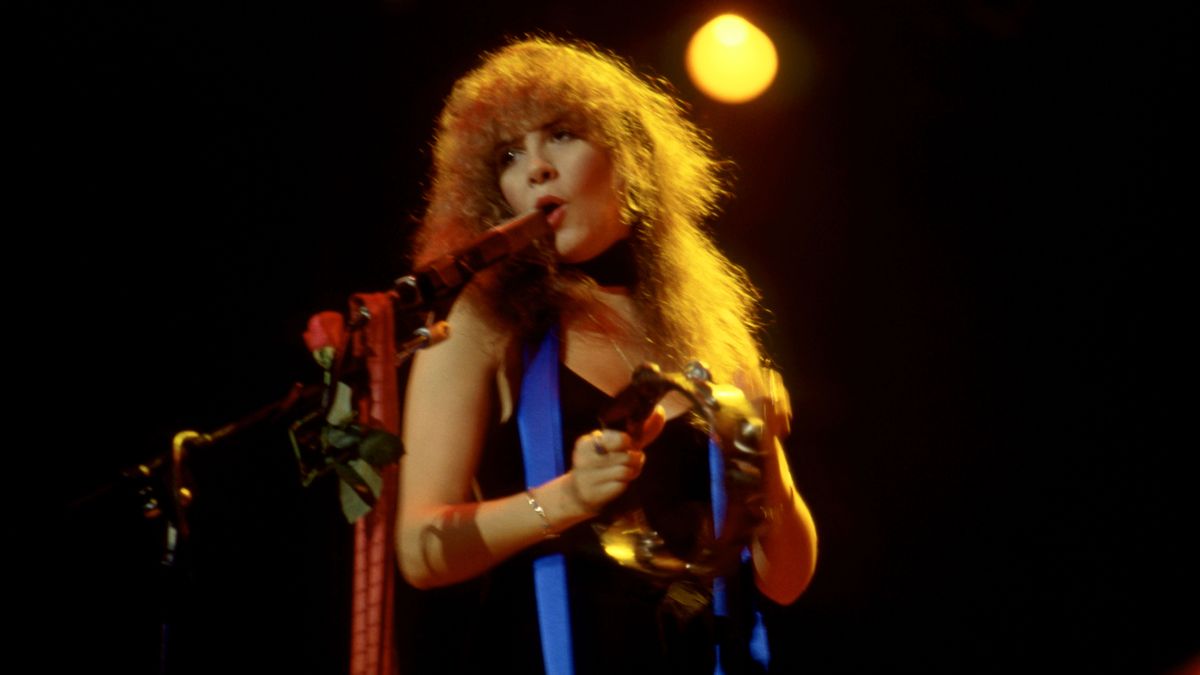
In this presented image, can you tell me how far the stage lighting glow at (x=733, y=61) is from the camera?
2.29 metres

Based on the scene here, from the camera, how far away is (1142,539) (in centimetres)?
211

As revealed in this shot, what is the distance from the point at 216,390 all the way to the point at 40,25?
2.37ft

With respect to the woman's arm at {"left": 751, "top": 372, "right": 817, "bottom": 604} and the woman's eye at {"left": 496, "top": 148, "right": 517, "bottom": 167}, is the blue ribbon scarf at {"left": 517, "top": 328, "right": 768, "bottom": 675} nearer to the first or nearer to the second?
the woman's arm at {"left": 751, "top": 372, "right": 817, "bottom": 604}

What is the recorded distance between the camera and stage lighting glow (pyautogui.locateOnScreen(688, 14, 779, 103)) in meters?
2.29

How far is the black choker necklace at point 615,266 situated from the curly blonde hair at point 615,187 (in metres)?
0.01

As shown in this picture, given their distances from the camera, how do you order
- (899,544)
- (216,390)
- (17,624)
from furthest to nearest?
1. (899,544)
2. (216,390)
3. (17,624)

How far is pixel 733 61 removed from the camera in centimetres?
230

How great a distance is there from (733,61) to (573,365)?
1.19m

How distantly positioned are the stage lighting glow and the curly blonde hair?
0.60 m

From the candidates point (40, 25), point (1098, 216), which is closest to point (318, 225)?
point (40, 25)

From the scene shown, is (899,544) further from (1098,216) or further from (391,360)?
(391,360)

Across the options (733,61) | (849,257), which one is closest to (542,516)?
(849,257)

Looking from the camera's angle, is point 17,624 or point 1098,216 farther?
point 1098,216

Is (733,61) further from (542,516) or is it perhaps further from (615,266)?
(542,516)
